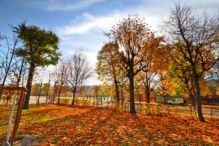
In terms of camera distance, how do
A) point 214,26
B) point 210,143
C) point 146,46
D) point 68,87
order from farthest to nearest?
point 68,87
point 146,46
point 214,26
point 210,143

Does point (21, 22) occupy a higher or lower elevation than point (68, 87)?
higher

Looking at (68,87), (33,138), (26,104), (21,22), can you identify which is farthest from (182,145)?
(68,87)

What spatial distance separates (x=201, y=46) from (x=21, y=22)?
630 inches

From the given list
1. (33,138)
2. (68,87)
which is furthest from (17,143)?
(68,87)

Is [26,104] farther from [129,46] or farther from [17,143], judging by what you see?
[129,46]

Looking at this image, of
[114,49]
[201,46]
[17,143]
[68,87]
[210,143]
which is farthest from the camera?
[68,87]

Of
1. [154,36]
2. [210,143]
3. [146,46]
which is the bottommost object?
[210,143]

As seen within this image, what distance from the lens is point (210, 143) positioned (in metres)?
5.39

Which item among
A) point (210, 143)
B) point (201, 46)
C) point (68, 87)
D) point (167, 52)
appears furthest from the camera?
point (68, 87)

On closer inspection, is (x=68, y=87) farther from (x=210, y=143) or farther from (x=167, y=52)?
(x=210, y=143)

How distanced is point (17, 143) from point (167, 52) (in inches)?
530

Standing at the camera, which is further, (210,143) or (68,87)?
(68,87)

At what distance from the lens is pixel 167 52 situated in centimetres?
1273

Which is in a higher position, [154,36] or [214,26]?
[154,36]
